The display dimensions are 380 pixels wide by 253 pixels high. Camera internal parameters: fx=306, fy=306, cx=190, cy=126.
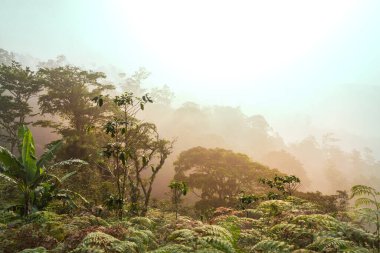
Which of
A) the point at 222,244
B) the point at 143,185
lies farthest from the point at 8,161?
the point at 143,185

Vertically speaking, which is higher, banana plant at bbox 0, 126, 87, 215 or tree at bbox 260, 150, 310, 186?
tree at bbox 260, 150, 310, 186

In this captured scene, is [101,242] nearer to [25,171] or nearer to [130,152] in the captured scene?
[25,171]

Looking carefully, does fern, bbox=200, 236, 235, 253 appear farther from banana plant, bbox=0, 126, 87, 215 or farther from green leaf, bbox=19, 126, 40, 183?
green leaf, bbox=19, 126, 40, 183

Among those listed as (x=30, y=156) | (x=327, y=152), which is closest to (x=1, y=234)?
(x=30, y=156)

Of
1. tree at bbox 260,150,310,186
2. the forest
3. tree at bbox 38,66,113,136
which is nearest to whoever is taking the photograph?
the forest

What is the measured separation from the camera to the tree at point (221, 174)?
2997 centimetres

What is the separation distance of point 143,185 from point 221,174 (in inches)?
462

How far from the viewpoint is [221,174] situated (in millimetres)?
30250

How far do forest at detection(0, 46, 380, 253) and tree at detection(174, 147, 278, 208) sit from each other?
11 centimetres

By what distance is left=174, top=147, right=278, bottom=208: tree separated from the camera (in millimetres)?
29969

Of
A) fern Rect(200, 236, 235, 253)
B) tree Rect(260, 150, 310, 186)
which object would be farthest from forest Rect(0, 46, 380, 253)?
tree Rect(260, 150, 310, 186)

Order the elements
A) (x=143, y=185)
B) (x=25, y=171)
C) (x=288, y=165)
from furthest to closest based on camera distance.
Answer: (x=288, y=165) → (x=143, y=185) → (x=25, y=171)

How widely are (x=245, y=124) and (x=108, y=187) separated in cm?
7417

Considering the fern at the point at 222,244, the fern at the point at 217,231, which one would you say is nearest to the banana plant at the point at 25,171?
the fern at the point at 217,231
